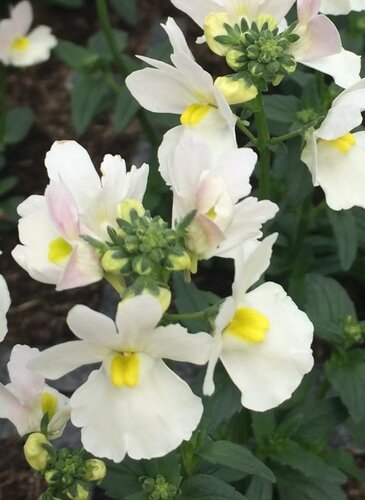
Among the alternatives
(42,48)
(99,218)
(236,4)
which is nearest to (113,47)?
(42,48)

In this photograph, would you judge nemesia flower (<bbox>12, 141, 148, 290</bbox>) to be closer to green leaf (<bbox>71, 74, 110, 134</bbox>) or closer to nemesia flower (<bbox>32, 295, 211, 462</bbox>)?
nemesia flower (<bbox>32, 295, 211, 462</bbox>)

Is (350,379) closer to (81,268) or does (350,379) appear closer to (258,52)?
(258,52)

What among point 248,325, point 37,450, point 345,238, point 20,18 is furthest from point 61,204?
point 20,18

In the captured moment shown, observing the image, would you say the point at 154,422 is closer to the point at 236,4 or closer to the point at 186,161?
the point at 186,161

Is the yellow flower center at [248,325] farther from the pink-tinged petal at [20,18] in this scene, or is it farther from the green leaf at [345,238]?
the pink-tinged petal at [20,18]

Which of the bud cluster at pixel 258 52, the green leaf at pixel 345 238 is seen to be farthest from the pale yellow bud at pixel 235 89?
the green leaf at pixel 345 238
